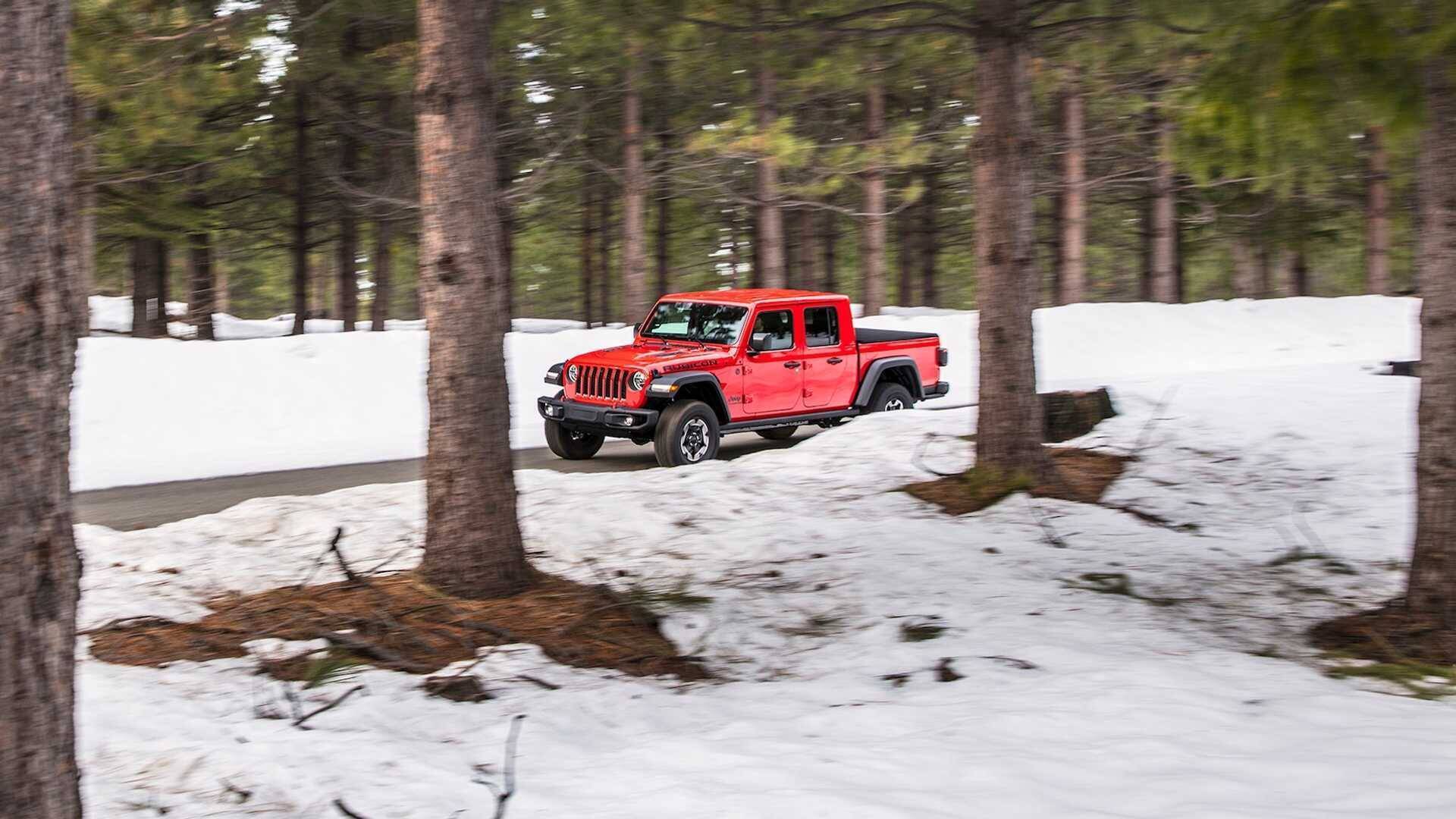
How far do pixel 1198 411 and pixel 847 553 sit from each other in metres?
7.12

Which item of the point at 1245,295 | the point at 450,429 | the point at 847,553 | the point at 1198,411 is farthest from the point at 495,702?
the point at 1245,295

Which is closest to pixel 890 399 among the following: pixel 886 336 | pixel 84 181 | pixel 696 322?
pixel 886 336

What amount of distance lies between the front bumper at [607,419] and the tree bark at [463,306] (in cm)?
500

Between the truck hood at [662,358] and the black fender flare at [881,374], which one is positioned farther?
the black fender flare at [881,374]

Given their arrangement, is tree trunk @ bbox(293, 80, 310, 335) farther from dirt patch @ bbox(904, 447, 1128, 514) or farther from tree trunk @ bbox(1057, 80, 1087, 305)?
dirt patch @ bbox(904, 447, 1128, 514)

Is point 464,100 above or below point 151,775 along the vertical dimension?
above

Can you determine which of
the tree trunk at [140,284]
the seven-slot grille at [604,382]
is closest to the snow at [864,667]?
the seven-slot grille at [604,382]

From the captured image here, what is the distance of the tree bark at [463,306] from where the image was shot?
7.11m

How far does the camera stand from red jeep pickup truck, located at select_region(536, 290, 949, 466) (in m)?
12.4

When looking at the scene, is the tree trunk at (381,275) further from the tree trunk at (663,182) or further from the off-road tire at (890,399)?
the off-road tire at (890,399)

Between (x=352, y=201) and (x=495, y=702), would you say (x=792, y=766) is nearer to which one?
(x=495, y=702)

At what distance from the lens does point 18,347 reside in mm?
3357

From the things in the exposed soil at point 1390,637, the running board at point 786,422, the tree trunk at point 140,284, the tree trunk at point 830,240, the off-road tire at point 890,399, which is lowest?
the exposed soil at point 1390,637

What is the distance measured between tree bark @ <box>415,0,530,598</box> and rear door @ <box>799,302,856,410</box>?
22.4 ft
